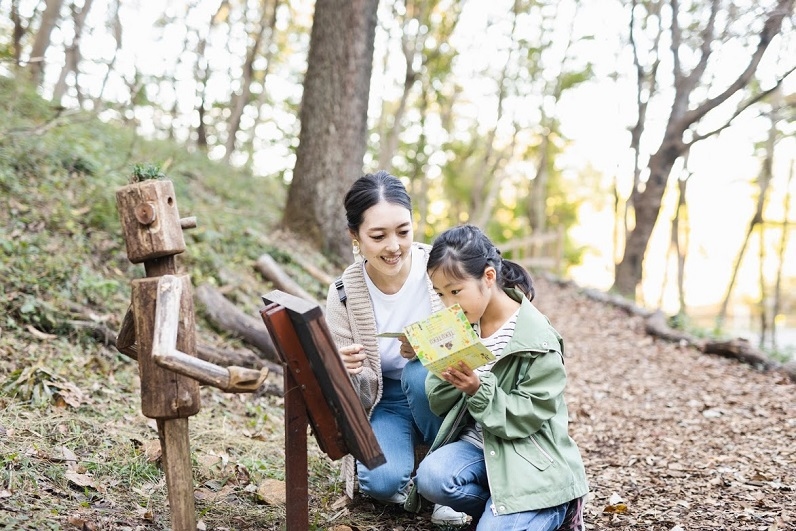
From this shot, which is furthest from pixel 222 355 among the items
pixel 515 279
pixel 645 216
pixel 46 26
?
pixel 645 216

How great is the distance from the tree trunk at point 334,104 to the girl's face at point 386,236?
4777mm

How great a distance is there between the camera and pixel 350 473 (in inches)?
131

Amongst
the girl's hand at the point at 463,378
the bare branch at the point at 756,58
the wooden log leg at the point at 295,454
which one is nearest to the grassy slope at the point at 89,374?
the wooden log leg at the point at 295,454

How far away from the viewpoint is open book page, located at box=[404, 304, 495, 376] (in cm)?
238

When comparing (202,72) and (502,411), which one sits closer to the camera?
(502,411)

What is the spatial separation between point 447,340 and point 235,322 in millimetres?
3456

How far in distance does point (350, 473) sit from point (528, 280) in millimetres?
1328

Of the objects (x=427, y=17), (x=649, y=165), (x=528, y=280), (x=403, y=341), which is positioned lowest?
(x=403, y=341)

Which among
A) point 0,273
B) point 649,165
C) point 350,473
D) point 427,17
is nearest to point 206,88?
point 427,17

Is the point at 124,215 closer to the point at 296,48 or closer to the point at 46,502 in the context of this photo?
the point at 46,502

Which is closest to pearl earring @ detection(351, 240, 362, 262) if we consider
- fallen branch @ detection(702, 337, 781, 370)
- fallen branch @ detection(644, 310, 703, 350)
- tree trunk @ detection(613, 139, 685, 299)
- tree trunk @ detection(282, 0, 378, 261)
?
tree trunk @ detection(282, 0, 378, 261)

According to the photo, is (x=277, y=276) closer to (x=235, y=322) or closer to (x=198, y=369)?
(x=235, y=322)

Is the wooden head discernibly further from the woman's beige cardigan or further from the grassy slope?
the woman's beige cardigan

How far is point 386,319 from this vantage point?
3.40m
